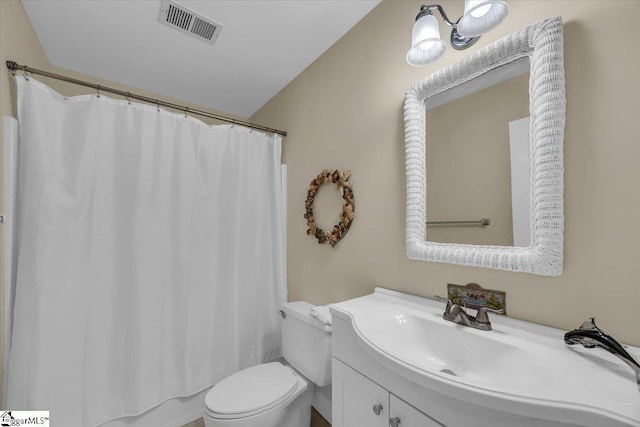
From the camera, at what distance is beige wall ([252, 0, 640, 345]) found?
705 mm

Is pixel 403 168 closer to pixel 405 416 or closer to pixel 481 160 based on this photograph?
pixel 481 160

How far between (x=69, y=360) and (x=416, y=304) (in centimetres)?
175

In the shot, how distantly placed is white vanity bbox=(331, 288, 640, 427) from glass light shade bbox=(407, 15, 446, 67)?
0.99 m

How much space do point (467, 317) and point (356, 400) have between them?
1.67 feet

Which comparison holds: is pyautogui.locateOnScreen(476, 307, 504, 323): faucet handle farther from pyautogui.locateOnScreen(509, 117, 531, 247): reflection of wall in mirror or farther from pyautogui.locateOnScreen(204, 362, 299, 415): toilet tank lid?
pyautogui.locateOnScreen(204, 362, 299, 415): toilet tank lid

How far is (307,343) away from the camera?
147 centimetres

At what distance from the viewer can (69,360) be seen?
4.38 feet

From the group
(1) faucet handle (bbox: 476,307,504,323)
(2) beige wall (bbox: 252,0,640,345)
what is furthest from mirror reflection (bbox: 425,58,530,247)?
(1) faucet handle (bbox: 476,307,504,323)

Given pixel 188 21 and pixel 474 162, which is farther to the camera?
pixel 188 21

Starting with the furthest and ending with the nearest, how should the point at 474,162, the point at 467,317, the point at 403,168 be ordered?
the point at 403,168 < the point at 474,162 < the point at 467,317

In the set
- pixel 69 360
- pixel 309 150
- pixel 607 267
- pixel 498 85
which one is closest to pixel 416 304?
pixel 607 267

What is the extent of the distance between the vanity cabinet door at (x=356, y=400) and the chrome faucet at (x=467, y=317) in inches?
13.4

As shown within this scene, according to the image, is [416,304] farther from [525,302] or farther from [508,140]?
[508,140]

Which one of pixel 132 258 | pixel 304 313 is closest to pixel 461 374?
pixel 304 313
